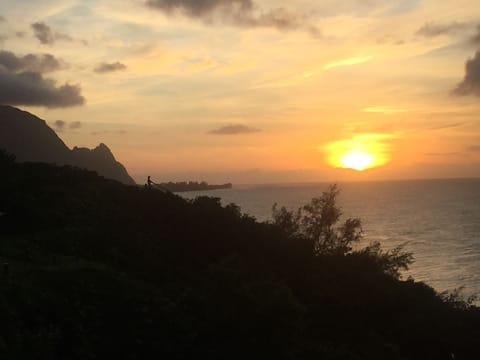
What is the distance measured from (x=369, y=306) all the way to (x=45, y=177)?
2454cm

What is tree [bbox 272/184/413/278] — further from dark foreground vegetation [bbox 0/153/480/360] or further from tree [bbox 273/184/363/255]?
dark foreground vegetation [bbox 0/153/480/360]

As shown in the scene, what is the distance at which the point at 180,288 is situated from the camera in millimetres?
25844

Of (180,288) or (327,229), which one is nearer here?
(180,288)

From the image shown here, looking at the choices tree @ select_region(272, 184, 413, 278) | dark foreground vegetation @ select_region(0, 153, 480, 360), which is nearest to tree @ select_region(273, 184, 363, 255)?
tree @ select_region(272, 184, 413, 278)

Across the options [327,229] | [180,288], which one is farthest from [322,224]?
[180,288]

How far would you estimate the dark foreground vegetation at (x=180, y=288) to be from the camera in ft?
62.2

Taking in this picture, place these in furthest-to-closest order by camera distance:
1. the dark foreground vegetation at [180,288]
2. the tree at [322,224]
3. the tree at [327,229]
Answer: the tree at [322,224]
the tree at [327,229]
the dark foreground vegetation at [180,288]

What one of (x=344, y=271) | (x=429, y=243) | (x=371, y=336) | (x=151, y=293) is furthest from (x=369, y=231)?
(x=151, y=293)

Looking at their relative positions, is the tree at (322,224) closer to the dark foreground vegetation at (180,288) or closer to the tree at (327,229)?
the tree at (327,229)

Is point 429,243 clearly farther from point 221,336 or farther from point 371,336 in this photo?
point 221,336

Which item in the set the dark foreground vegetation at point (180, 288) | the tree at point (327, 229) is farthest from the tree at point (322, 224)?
the dark foreground vegetation at point (180, 288)

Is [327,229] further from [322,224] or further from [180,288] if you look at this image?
[180,288]

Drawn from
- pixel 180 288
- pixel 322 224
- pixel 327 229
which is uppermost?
pixel 322 224

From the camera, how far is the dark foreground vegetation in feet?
62.2
